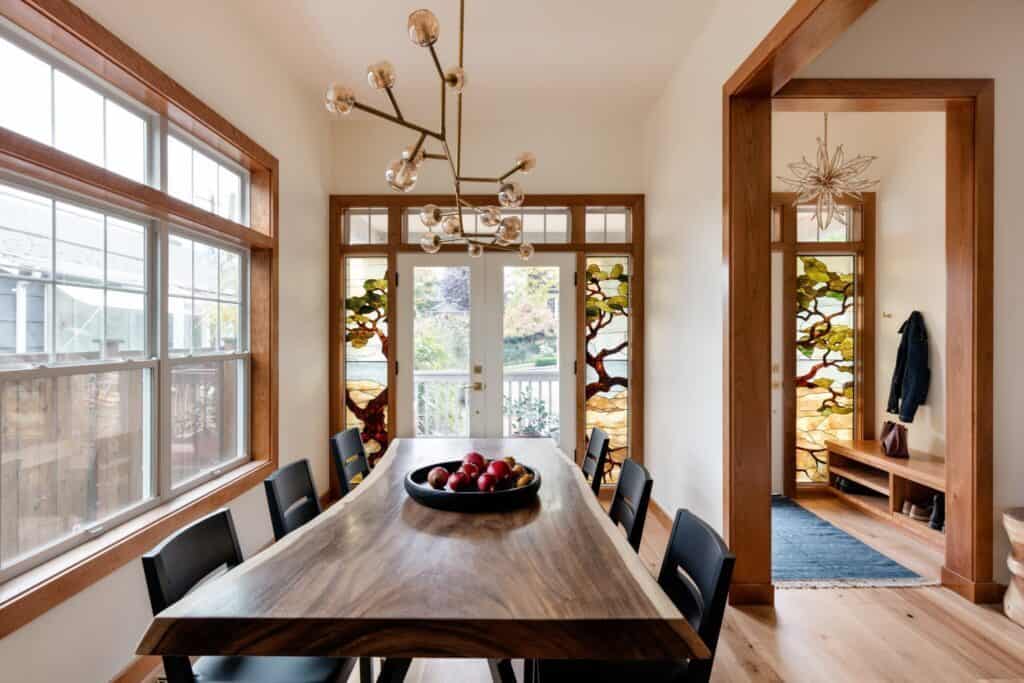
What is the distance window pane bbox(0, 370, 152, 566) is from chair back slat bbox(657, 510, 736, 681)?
6.52ft

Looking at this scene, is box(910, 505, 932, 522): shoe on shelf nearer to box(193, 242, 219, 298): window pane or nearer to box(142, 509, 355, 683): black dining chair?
box(142, 509, 355, 683): black dining chair

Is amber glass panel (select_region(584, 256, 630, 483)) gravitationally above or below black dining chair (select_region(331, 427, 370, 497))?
above

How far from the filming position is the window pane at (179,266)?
7.66 ft

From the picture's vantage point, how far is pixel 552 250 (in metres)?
4.09

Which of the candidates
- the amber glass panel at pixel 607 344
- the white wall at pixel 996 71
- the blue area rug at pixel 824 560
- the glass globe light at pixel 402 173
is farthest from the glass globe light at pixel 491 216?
the blue area rug at pixel 824 560

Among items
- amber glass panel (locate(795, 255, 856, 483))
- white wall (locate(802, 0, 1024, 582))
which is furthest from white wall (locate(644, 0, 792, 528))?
amber glass panel (locate(795, 255, 856, 483))

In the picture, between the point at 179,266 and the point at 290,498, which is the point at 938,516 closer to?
the point at 290,498

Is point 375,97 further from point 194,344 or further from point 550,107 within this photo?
point 194,344

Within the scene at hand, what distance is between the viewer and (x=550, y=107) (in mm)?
3895

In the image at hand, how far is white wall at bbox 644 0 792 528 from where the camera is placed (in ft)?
8.65

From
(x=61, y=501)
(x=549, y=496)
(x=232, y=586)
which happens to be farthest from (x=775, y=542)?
(x=61, y=501)

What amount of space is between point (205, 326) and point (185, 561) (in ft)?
5.56

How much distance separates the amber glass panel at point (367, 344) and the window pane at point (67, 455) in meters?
1.99

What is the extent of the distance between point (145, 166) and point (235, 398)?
132 cm
